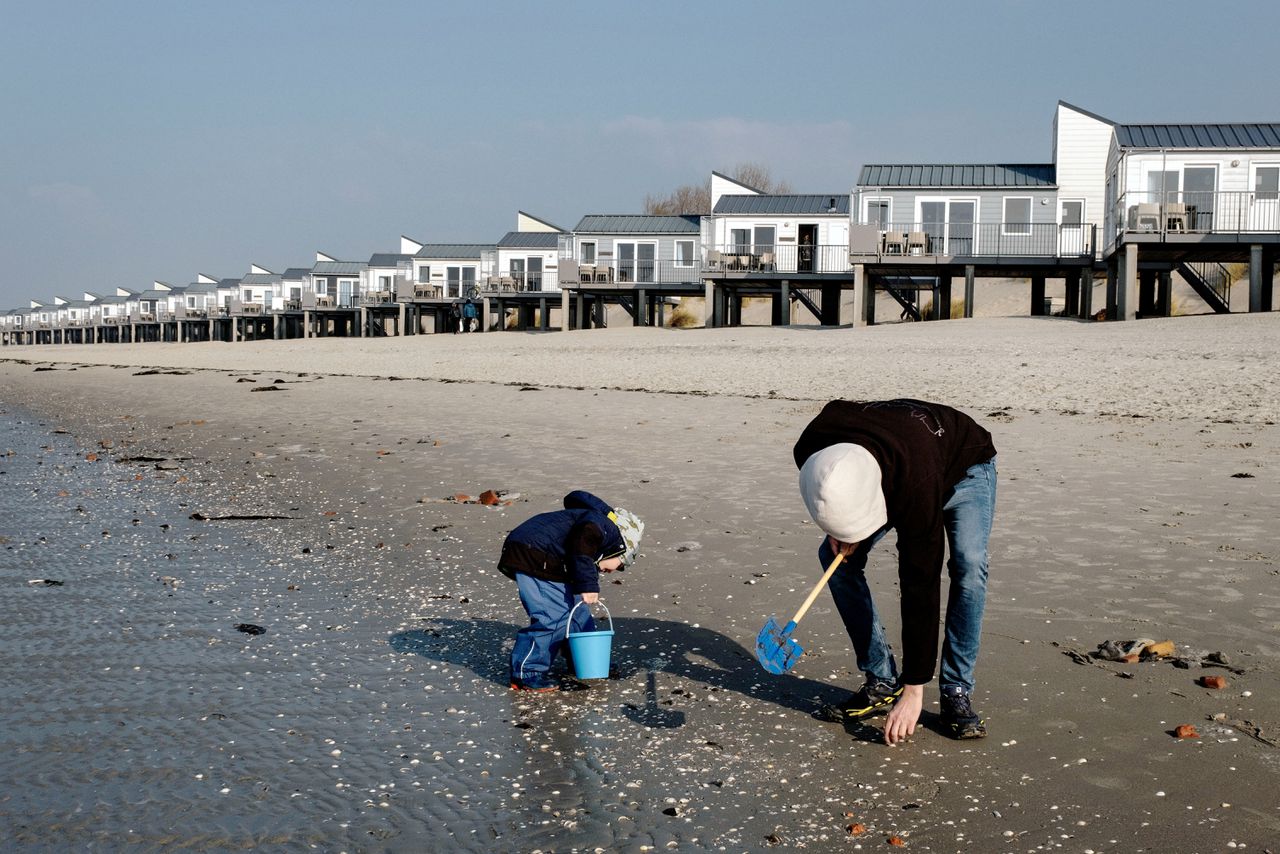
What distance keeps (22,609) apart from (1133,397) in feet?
44.2

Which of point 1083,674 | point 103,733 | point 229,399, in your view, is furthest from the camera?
point 229,399

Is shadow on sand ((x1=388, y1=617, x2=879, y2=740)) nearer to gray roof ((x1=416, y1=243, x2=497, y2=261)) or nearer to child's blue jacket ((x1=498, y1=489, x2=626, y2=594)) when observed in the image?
child's blue jacket ((x1=498, y1=489, x2=626, y2=594))

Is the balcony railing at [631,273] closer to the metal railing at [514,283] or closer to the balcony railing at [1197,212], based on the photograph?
A: the metal railing at [514,283]

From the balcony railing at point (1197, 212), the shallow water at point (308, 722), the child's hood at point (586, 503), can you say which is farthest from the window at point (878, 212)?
the child's hood at point (586, 503)

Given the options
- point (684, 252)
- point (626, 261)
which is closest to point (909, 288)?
point (684, 252)

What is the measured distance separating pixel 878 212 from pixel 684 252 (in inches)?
502

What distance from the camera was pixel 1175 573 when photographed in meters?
6.95

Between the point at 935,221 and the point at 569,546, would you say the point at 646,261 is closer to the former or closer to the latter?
the point at 935,221

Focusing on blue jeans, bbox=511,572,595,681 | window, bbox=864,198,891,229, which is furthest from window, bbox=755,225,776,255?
blue jeans, bbox=511,572,595,681

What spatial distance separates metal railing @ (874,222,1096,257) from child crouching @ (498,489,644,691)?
32924mm

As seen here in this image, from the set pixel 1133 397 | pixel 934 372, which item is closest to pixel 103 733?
pixel 1133 397

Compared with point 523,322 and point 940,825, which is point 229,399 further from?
point 523,322

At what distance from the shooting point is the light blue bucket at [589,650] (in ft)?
17.4

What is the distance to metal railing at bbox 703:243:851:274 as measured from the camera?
44031 millimetres
